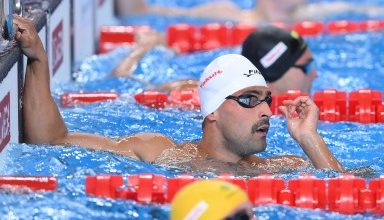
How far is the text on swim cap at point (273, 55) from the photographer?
6566mm

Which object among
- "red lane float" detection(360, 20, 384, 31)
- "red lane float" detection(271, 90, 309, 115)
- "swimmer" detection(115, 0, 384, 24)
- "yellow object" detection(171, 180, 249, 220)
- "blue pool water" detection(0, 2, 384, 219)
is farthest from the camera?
"swimmer" detection(115, 0, 384, 24)

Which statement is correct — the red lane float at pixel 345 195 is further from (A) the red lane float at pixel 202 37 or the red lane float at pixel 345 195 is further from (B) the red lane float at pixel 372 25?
(B) the red lane float at pixel 372 25

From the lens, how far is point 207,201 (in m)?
3.52

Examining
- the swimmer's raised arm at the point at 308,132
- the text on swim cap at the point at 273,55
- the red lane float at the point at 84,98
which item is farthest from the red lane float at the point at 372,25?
the swimmer's raised arm at the point at 308,132

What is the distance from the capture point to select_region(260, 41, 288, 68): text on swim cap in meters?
6.57

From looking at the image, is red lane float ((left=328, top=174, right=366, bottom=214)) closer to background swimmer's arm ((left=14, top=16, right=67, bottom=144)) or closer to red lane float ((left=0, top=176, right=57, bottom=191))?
red lane float ((left=0, top=176, right=57, bottom=191))

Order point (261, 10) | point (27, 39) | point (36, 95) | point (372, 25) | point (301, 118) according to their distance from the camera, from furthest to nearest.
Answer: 1. point (261, 10)
2. point (372, 25)
3. point (301, 118)
4. point (36, 95)
5. point (27, 39)

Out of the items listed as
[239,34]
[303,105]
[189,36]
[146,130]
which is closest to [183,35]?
[189,36]

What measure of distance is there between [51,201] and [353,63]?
13.1ft

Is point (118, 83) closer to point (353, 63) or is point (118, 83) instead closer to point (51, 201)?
point (353, 63)

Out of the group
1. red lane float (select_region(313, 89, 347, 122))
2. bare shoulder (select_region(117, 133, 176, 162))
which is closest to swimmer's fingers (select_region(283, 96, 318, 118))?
bare shoulder (select_region(117, 133, 176, 162))

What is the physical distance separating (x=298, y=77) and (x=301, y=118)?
1316mm

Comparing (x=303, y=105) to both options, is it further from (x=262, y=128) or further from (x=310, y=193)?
(x=310, y=193)

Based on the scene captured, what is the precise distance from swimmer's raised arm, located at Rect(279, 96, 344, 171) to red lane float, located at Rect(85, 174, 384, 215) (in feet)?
1.45
